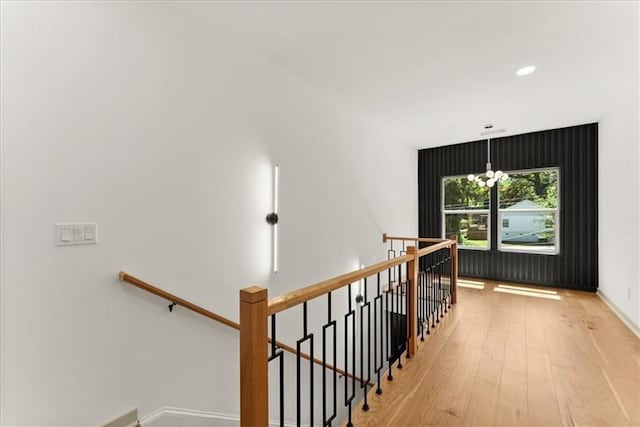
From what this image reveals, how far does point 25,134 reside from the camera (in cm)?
145

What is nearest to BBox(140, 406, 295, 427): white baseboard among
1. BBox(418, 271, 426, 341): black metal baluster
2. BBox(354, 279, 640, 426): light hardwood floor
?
BBox(354, 279, 640, 426): light hardwood floor

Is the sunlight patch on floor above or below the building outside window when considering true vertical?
below

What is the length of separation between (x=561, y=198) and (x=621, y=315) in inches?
82.1

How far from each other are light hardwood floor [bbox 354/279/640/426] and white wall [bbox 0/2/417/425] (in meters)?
1.33

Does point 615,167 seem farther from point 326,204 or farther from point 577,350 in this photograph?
point 326,204

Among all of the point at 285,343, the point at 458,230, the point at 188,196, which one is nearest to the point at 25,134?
the point at 188,196

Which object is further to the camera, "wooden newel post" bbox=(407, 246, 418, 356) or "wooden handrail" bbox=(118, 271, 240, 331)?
"wooden newel post" bbox=(407, 246, 418, 356)

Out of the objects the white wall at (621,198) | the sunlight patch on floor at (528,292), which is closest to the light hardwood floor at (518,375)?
the white wall at (621,198)

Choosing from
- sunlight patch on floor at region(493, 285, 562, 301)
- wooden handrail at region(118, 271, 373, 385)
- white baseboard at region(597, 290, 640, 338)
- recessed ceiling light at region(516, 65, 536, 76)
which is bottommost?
sunlight patch on floor at region(493, 285, 562, 301)

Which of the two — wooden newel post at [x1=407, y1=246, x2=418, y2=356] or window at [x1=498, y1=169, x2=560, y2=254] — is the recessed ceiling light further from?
window at [x1=498, y1=169, x2=560, y2=254]

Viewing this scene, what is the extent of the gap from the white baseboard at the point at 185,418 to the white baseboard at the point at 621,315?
3.96 m

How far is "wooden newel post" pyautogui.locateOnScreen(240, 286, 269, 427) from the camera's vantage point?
1122 mm

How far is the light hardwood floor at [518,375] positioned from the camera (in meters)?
1.81

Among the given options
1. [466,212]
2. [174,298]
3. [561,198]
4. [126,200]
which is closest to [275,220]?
[174,298]
